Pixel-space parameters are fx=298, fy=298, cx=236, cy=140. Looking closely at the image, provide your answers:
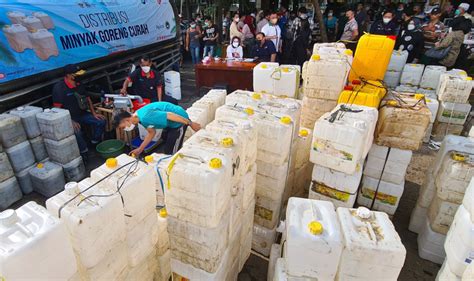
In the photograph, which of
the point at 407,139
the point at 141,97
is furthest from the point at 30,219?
the point at 141,97

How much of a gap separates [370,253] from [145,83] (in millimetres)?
6272

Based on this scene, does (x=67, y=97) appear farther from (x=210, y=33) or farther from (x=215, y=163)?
(x=210, y=33)

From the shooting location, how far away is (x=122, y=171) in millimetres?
2520

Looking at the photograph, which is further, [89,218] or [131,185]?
[131,185]

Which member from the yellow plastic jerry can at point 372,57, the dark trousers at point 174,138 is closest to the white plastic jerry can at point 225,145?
the dark trousers at point 174,138

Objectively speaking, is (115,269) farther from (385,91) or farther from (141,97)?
(141,97)

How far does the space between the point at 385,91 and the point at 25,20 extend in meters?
7.05

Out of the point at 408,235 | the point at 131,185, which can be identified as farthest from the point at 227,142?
the point at 408,235

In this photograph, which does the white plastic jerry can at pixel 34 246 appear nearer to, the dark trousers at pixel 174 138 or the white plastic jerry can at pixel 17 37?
the dark trousers at pixel 174 138

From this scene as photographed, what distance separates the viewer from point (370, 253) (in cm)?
234

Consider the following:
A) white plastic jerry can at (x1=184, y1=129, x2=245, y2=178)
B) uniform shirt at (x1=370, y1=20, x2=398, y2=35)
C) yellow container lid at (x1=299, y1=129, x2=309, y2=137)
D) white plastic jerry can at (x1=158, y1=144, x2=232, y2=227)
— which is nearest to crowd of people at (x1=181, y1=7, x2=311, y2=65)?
uniform shirt at (x1=370, y1=20, x2=398, y2=35)

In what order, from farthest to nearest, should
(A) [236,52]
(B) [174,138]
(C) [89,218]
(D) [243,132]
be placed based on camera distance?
(A) [236,52], (B) [174,138], (D) [243,132], (C) [89,218]

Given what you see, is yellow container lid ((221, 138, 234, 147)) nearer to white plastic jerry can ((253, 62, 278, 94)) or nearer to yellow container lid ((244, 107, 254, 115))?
yellow container lid ((244, 107, 254, 115))

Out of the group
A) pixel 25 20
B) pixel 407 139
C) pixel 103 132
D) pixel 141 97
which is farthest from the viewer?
pixel 141 97
